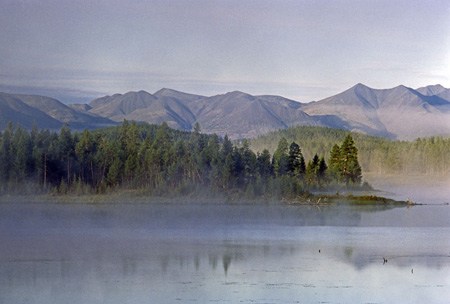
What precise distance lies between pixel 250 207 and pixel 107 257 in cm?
2898

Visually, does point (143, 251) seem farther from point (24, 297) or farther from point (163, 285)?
point (24, 297)

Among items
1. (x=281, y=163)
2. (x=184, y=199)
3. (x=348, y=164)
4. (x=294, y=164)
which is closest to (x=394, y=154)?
(x=348, y=164)

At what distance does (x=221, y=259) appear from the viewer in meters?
23.2

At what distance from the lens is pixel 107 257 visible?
2330 centimetres

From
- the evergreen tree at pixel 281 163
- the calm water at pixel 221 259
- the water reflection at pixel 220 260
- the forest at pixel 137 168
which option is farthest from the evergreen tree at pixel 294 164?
the water reflection at pixel 220 260

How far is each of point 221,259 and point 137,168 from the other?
35.6m

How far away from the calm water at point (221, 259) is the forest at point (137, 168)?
14162mm

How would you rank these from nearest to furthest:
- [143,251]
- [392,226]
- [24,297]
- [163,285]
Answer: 1. [24,297]
2. [163,285]
3. [143,251]
4. [392,226]

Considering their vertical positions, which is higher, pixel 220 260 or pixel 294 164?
pixel 294 164

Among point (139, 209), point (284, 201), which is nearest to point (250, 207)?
point (284, 201)

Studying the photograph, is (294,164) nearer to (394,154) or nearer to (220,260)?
(220,260)

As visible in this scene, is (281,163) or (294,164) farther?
(294,164)

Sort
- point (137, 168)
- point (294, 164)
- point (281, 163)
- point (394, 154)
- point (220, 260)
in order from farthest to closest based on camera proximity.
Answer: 1. point (394, 154)
2. point (294, 164)
3. point (281, 163)
4. point (137, 168)
5. point (220, 260)

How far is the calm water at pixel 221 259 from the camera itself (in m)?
17.6
